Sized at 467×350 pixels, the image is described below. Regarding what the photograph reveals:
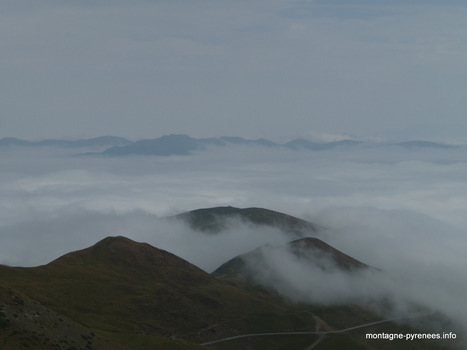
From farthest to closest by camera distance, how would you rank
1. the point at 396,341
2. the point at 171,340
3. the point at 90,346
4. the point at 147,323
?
the point at 396,341, the point at 147,323, the point at 171,340, the point at 90,346

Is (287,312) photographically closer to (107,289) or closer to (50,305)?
(107,289)

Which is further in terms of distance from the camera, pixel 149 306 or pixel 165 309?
pixel 165 309

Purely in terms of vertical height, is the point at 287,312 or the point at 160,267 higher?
the point at 160,267

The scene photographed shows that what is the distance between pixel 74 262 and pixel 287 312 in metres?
60.6

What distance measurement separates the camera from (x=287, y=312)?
16412 centimetres

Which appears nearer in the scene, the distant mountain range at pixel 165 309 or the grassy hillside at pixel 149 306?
the grassy hillside at pixel 149 306

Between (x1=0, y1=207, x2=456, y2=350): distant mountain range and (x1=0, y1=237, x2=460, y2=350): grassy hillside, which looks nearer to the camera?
(x1=0, y1=237, x2=460, y2=350): grassy hillside

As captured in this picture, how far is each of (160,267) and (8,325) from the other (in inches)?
4343

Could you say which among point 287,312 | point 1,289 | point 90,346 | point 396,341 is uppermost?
point 1,289

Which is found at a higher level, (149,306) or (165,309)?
(149,306)

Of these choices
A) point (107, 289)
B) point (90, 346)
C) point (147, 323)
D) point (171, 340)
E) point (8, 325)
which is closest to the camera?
point (8, 325)

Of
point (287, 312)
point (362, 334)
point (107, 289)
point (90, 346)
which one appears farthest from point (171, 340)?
point (362, 334)

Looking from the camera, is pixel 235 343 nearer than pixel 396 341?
Yes

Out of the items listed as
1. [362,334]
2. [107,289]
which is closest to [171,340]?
[107,289]
